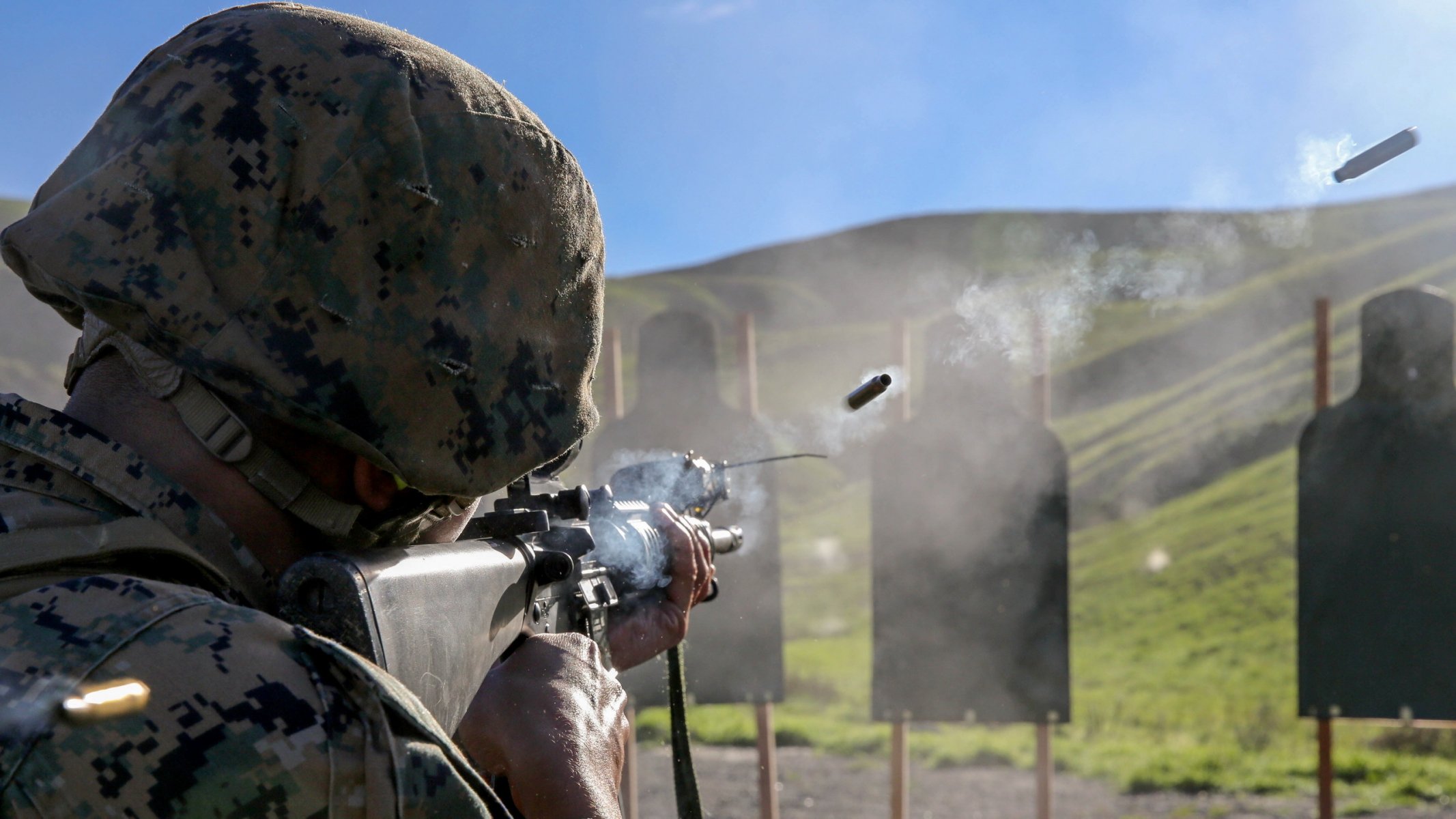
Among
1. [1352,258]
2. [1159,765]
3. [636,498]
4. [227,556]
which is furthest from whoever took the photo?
[1352,258]

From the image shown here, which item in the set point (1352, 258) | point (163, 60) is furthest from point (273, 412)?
point (1352, 258)

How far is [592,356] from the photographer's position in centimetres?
172

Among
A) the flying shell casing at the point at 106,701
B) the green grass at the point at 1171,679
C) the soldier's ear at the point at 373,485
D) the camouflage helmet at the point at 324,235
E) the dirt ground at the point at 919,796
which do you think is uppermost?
the camouflage helmet at the point at 324,235

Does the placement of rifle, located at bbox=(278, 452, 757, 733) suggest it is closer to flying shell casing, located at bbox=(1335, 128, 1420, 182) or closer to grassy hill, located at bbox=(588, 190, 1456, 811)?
flying shell casing, located at bbox=(1335, 128, 1420, 182)

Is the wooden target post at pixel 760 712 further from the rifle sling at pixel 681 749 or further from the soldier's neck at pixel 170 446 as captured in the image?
the soldier's neck at pixel 170 446

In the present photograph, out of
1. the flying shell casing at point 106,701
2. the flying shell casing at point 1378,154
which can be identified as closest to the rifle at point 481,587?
the flying shell casing at point 106,701

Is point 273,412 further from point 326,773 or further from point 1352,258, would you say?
point 1352,258

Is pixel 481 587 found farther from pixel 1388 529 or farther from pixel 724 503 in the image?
pixel 1388 529

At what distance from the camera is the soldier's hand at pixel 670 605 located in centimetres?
272

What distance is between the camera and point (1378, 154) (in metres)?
2.97

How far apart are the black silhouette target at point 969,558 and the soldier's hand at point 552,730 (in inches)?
193

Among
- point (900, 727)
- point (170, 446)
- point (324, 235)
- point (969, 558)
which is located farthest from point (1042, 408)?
point (170, 446)

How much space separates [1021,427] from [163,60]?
5634mm

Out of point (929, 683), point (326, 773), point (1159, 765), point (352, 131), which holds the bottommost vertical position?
point (1159, 765)
